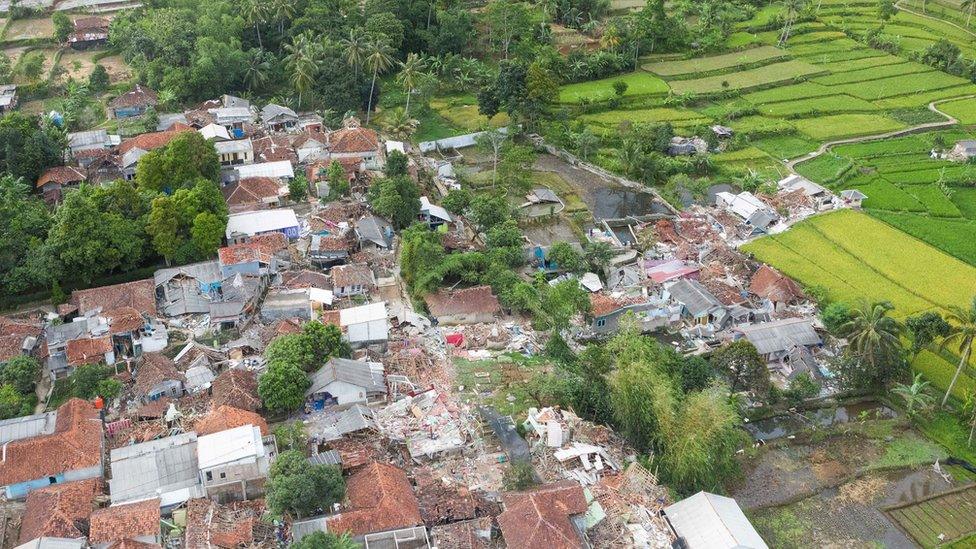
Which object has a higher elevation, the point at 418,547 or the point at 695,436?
the point at 695,436

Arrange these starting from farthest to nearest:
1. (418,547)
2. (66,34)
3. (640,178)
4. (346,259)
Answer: (66,34)
(640,178)
(346,259)
(418,547)

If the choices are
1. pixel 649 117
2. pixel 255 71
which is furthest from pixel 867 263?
pixel 255 71

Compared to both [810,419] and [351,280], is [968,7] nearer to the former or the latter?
[810,419]

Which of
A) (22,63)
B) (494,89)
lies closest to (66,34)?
(22,63)

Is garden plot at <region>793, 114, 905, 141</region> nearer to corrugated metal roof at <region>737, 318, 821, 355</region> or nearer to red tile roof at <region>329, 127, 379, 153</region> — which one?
corrugated metal roof at <region>737, 318, 821, 355</region>

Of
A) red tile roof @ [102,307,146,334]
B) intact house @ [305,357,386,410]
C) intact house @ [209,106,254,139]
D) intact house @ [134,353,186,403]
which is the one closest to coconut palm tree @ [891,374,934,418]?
intact house @ [305,357,386,410]

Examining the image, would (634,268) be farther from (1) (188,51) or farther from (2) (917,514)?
(1) (188,51)
